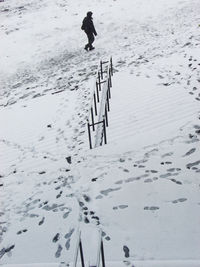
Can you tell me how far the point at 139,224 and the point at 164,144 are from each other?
8.45 feet

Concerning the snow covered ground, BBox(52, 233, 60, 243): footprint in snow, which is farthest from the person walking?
BBox(52, 233, 60, 243): footprint in snow

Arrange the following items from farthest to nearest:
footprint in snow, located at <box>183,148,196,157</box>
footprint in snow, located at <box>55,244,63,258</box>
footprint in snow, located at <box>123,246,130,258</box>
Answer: footprint in snow, located at <box>183,148,196,157</box>, footprint in snow, located at <box>55,244,63,258</box>, footprint in snow, located at <box>123,246,130,258</box>

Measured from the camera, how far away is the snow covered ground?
19.8ft

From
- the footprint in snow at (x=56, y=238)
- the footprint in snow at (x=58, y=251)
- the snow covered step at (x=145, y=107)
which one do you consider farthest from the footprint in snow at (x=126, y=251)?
the snow covered step at (x=145, y=107)

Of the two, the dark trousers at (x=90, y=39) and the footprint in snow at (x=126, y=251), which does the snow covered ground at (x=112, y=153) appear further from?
the dark trousers at (x=90, y=39)

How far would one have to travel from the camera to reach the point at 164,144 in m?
8.23

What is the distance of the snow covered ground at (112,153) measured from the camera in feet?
19.8

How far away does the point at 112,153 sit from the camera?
831 centimetres

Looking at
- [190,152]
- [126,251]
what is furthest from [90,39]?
[126,251]

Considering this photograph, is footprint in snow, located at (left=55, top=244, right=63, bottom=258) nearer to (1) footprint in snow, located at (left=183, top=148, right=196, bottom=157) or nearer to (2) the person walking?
(1) footprint in snow, located at (left=183, top=148, right=196, bottom=157)

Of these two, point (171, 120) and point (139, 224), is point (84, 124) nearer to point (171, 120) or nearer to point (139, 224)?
point (171, 120)

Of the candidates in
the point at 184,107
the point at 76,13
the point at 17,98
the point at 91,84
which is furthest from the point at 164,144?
the point at 76,13

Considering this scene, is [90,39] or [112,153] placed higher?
[90,39]

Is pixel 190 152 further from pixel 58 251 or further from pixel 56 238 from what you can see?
pixel 58 251
